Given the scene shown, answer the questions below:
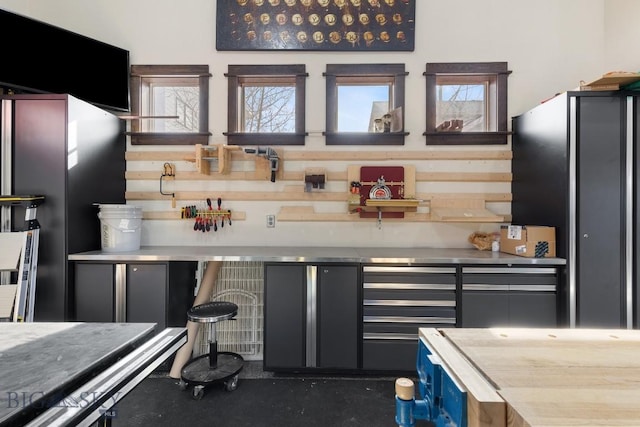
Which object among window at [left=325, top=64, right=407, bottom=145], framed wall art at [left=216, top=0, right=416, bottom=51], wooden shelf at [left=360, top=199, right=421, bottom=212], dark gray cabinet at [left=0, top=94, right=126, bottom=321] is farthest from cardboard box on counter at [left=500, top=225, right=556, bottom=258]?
dark gray cabinet at [left=0, top=94, right=126, bottom=321]

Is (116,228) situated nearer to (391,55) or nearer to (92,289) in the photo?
(92,289)

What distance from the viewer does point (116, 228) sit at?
8.50 ft

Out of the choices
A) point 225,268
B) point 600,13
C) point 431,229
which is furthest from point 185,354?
point 600,13

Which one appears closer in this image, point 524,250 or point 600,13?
point 524,250

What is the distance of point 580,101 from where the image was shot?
2264 millimetres

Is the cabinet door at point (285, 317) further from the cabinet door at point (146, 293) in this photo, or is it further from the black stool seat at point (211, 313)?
the cabinet door at point (146, 293)

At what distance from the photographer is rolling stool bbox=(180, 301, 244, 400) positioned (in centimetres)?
218

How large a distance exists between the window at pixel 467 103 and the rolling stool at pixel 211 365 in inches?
104

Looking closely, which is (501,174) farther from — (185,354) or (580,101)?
(185,354)

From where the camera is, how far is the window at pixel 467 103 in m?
3.00

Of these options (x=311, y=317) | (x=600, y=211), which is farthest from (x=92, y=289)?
(x=600, y=211)

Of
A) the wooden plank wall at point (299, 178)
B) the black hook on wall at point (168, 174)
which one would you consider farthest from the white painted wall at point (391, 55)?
the black hook on wall at point (168, 174)

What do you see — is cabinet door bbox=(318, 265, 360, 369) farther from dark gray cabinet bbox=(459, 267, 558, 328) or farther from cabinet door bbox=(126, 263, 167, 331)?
cabinet door bbox=(126, 263, 167, 331)

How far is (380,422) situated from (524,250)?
1850mm
